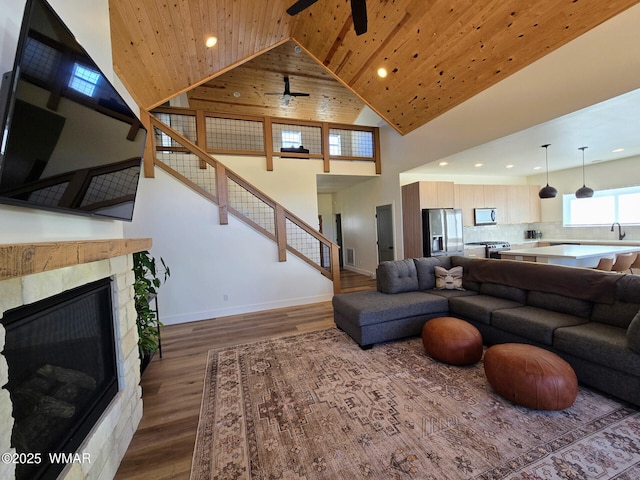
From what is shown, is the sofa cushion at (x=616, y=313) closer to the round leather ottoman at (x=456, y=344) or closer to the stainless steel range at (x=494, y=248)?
the round leather ottoman at (x=456, y=344)

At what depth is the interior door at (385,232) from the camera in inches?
243

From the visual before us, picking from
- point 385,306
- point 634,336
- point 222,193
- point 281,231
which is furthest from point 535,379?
point 222,193

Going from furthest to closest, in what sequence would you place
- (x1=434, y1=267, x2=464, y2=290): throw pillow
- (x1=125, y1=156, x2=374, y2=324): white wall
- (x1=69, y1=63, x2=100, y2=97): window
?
(x1=125, y1=156, x2=374, y2=324): white wall < (x1=434, y1=267, x2=464, y2=290): throw pillow < (x1=69, y1=63, x2=100, y2=97): window

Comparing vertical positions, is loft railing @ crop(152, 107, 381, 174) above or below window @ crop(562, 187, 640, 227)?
above

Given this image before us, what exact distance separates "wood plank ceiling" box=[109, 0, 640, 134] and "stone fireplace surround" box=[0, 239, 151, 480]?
288 centimetres

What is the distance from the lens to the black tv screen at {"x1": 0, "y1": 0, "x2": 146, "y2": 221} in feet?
3.21

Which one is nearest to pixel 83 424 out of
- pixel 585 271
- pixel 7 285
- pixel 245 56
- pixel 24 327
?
pixel 24 327

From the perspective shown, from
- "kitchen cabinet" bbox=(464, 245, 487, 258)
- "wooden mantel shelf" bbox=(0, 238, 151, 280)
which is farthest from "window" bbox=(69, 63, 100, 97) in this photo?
"kitchen cabinet" bbox=(464, 245, 487, 258)

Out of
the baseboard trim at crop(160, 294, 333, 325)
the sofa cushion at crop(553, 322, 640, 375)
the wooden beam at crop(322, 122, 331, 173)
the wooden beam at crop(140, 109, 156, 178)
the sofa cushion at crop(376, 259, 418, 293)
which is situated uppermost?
the wooden beam at crop(322, 122, 331, 173)

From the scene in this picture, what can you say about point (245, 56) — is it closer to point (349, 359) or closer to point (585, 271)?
point (349, 359)

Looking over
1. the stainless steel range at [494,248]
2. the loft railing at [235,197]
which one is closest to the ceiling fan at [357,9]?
the loft railing at [235,197]

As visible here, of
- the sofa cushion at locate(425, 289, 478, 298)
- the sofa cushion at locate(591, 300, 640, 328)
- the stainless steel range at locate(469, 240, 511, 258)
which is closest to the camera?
the sofa cushion at locate(591, 300, 640, 328)

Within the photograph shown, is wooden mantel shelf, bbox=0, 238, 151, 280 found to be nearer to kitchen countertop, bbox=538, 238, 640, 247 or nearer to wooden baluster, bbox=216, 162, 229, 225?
wooden baluster, bbox=216, 162, 229, 225

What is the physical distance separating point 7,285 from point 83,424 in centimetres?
92
